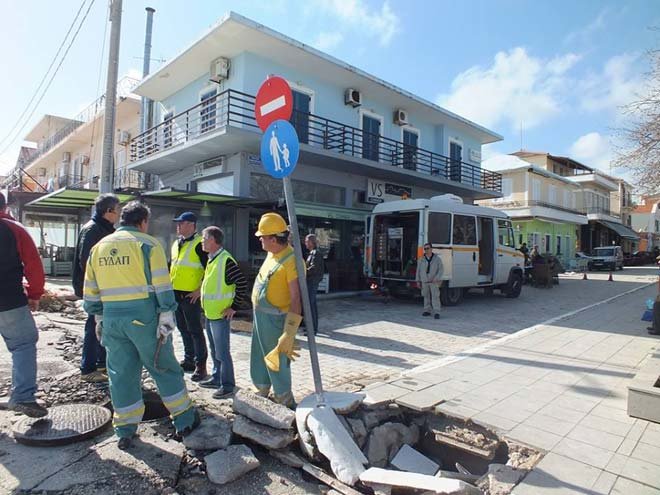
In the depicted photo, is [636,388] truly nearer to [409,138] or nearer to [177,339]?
[177,339]

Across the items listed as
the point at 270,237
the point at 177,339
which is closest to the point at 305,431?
the point at 270,237

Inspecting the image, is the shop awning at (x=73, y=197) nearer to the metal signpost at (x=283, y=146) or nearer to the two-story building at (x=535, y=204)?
the metal signpost at (x=283, y=146)

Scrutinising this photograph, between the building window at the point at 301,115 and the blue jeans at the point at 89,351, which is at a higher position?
the building window at the point at 301,115

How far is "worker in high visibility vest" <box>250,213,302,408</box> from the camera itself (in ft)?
11.2

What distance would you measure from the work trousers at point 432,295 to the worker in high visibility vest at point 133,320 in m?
6.97

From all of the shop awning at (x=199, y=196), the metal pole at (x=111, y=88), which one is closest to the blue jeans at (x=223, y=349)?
the shop awning at (x=199, y=196)

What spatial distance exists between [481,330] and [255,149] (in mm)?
7705

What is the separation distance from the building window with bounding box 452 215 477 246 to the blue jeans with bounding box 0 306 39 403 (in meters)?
9.28

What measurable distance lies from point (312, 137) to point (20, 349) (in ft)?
37.2

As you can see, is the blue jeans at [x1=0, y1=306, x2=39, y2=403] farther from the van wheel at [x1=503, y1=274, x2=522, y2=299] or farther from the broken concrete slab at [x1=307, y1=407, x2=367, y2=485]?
the van wheel at [x1=503, y1=274, x2=522, y2=299]

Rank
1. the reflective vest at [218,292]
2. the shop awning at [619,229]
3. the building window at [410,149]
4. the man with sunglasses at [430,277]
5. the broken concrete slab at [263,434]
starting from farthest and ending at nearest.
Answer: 1. the shop awning at [619,229]
2. the building window at [410,149]
3. the man with sunglasses at [430,277]
4. the reflective vest at [218,292]
5. the broken concrete slab at [263,434]

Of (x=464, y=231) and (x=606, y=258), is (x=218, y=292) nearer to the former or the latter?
(x=464, y=231)

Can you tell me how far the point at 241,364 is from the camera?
215 inches

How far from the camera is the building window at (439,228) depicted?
10.4 meters
